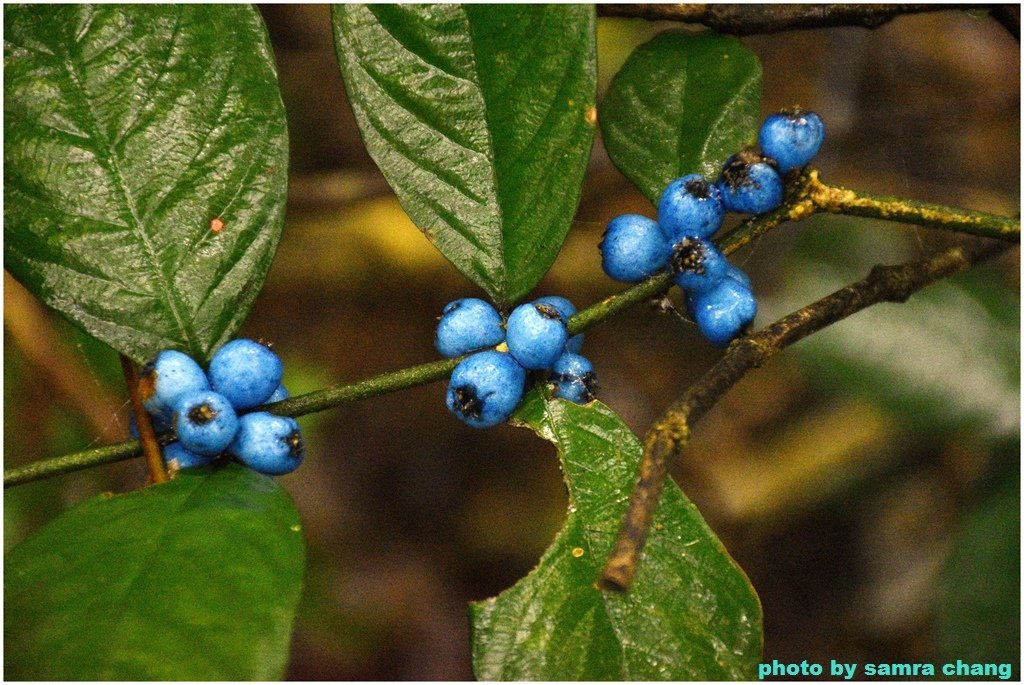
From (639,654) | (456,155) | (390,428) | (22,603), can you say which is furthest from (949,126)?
(22,603)

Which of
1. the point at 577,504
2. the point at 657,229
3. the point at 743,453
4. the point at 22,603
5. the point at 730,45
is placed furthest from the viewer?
the point at 743,453

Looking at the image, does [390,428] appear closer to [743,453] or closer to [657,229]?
[743,453]

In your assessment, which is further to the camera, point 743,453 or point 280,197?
point 743,453

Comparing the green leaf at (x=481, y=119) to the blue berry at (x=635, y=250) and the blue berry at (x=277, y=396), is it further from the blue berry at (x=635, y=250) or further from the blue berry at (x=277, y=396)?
the blue berry at (x=277, y=396)

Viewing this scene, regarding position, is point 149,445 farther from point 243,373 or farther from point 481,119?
point 481,119

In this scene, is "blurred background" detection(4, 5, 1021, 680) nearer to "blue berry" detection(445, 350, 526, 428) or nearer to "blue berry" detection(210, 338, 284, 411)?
"blue berry" detection(210, 338, 284, 411)

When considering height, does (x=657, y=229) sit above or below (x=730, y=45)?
below

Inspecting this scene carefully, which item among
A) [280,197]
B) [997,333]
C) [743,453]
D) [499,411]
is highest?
[280,197]
